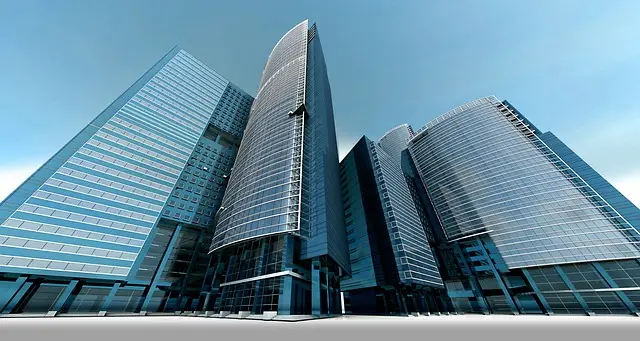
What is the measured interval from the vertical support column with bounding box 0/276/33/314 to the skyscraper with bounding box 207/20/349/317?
Result: 3007cm

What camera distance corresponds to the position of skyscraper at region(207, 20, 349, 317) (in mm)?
37875

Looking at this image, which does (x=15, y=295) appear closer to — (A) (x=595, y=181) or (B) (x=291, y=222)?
(B) (x=291, y=222)

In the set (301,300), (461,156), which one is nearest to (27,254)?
(301,300)

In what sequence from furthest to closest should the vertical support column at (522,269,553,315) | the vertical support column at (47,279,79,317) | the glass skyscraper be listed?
the vertical support column at (522,269,553,315)
the glass skyscraper
the vertical support column at (47,279,79,317)

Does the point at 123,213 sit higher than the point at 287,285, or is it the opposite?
the point at 123,213

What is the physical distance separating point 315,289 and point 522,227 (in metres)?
66.0

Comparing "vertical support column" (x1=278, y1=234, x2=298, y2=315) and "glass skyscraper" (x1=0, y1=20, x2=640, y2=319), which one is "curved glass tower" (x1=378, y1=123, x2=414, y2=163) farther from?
"vertical support column" (x1=278, y1=234, x2=298, y2=315)

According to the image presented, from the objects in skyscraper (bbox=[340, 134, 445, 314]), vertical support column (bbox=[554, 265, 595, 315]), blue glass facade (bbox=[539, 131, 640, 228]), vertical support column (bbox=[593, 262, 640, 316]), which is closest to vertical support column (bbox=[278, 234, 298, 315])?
skyscraper (bbox=[340, 134, 445, 314])

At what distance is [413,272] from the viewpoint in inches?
2099

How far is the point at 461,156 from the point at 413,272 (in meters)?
58.4

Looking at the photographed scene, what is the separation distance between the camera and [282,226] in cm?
4084

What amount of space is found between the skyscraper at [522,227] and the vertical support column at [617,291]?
5.7 inches

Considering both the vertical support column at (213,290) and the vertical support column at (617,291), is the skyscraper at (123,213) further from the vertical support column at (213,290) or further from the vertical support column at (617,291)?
the vertical support column at (617,291)

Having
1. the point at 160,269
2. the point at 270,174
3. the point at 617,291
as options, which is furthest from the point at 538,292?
the point at 160,269
